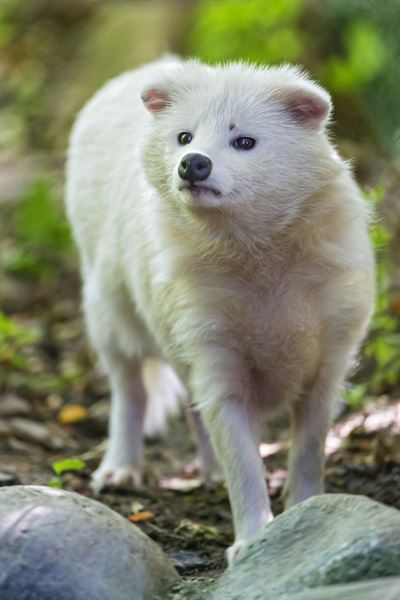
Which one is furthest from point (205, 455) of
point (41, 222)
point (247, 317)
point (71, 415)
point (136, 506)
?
point (41, 222)

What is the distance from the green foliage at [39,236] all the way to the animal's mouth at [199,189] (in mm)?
4711

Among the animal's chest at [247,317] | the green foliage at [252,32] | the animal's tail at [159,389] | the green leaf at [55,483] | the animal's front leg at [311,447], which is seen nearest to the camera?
the animal's chest at [247,317]

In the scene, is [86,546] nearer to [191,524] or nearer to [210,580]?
[210,580]

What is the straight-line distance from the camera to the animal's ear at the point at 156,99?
4.88 m

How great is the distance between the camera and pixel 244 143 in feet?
14.7

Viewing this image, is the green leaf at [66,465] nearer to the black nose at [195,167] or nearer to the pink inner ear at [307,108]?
the black nose at [195,167]

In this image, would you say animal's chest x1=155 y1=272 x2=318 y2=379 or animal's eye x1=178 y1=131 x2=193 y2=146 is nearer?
animal's eye x1=178 y1=131 x2=193 y2=146

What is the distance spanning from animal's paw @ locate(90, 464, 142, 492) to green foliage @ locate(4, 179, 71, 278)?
3095mm

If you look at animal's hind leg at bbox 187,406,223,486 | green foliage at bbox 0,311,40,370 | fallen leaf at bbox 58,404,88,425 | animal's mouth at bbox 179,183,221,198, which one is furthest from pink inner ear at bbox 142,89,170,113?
fallen leaf at bbox 58,404,88,425

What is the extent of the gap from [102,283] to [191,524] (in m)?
1.50

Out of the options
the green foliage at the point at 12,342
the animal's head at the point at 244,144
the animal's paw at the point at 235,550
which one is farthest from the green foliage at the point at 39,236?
the animal's paw at the point at 235,550

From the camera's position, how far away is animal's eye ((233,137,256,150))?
14.6 feet

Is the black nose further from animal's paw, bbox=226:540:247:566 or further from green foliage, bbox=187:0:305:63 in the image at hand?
green foliage, bbox=187:0:305:63

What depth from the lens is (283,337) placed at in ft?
15.7
